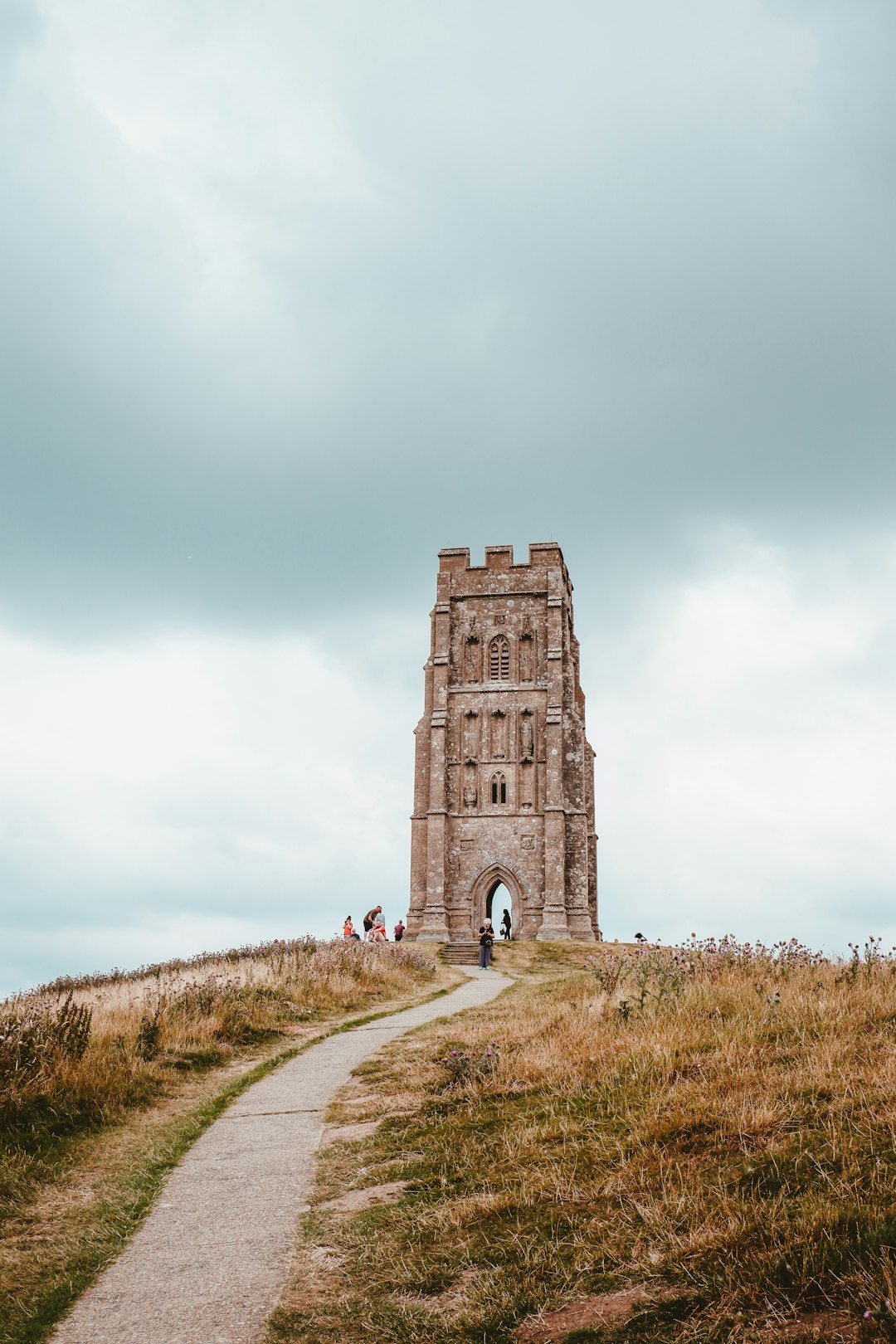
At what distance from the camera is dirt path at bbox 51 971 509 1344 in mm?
4488

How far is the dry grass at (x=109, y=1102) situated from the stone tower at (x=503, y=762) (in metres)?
27.2

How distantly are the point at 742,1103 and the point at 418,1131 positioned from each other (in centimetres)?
245

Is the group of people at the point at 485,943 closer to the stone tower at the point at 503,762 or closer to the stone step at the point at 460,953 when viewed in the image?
the stone step at the point at 460,953

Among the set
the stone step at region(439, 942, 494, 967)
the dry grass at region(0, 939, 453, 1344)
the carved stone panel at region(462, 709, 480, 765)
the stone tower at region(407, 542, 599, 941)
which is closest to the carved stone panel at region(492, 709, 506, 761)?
the stone tower at region(407, 542, 599, 941)

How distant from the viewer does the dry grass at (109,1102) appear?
18.2 feet

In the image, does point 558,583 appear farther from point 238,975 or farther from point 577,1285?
point 577,1285

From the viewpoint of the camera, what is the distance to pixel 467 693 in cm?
4716

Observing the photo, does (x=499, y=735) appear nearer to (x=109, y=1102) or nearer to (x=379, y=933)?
(x=379, y=933)

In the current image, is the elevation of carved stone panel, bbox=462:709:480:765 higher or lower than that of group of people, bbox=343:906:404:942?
higher

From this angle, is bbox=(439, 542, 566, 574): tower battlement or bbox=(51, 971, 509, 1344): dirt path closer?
bbox=(51, 971, 509, 1344): dirt path

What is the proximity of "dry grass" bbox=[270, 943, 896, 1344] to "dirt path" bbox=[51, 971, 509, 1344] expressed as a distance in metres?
0.23

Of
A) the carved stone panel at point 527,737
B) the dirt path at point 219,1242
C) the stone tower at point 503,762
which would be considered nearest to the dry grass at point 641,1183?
the dirt path at point 219,1242

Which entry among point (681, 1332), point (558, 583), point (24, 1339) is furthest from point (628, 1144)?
point (558, 583)

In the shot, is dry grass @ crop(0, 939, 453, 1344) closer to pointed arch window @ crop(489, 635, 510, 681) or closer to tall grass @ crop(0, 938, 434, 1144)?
tall grass @ crop(0, 938, 434, 1144)
